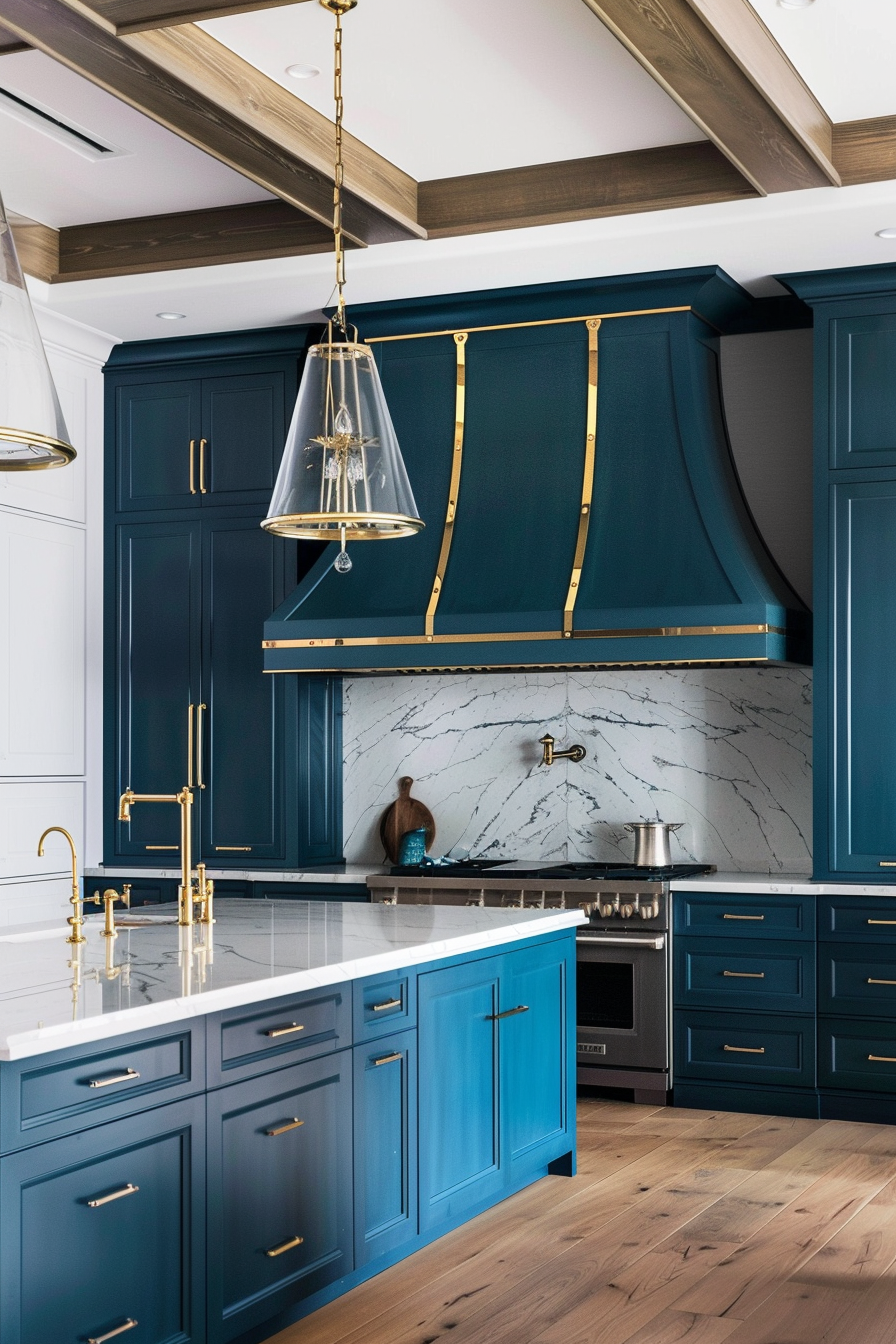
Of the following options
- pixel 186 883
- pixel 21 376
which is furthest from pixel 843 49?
pixel 186 883

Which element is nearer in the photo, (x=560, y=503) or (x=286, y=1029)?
(x=286, y=1029)

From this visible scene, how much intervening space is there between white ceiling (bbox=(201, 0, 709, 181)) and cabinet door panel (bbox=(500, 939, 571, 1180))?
2394 millimetres

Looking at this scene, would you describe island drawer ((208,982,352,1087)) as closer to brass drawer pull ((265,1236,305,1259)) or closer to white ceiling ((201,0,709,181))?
brass drawer pull ((265,1236,305,1259))

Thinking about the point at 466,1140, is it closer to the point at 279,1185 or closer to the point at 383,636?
the point at 279,1185

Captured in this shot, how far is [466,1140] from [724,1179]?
1.03 meters

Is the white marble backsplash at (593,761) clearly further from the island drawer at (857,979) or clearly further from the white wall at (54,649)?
the white wall at (54,649)

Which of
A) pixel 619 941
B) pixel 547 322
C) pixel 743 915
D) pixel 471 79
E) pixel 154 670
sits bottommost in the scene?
pixel 619 941

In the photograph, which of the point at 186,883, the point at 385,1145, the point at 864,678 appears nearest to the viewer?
the point at 385,1145

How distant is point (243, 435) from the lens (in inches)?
247

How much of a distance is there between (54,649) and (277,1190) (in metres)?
3.58

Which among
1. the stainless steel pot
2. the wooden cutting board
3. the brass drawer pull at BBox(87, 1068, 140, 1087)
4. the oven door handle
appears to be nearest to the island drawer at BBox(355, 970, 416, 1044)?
A: the brass drawer pull at BBox(87, 1068, 140, 1087)

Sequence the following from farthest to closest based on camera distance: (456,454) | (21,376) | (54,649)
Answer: (54,649)
(456,454)
(21,376)

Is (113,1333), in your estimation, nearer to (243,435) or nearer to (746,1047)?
(746,1047)

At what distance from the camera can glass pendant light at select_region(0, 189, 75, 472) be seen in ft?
9.11
